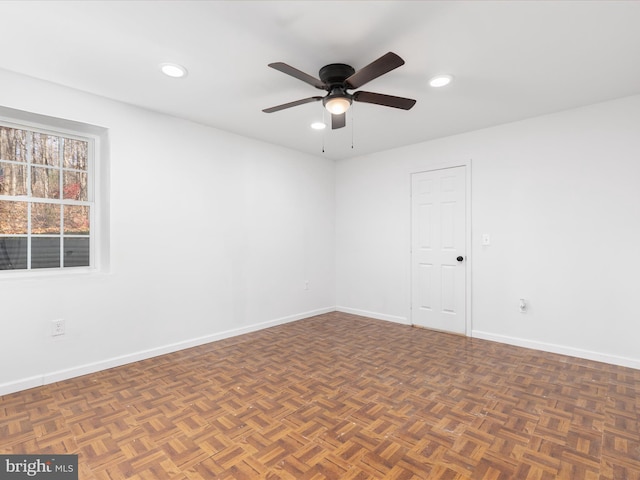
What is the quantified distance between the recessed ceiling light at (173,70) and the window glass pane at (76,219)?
1.57 metres

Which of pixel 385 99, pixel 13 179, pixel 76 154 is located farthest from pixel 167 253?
pixel 385 99

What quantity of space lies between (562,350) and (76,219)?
16.6 feet

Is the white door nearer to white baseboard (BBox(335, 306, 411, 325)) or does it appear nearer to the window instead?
white baseboard (BBox(335, 306, 411, 325))

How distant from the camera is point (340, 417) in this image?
85.8 inches

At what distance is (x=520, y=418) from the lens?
2.16 metres

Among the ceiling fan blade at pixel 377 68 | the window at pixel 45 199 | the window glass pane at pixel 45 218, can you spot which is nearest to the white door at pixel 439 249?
the ceiling fan blade at pixel 377 68

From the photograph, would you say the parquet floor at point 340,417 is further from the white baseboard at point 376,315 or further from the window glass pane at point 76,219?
the window glass pane at point 76,219

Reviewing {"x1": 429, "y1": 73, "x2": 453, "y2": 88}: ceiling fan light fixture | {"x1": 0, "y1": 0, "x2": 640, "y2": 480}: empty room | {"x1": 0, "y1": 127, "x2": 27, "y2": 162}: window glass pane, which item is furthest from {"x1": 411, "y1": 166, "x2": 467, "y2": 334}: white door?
{"x1": 0, "y1": 127, "x2": 27, "y2": 162}: window glass pane

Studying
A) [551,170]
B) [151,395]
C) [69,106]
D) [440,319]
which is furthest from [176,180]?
[551,170]

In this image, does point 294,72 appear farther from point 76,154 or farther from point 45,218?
point 45,218

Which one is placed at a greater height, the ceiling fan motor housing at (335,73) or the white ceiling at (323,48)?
the white ceiling at (323,48)

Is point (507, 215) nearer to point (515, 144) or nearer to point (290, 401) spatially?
point (515, 144)

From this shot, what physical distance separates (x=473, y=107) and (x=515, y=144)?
0.83m

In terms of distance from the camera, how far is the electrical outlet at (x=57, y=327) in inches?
108
